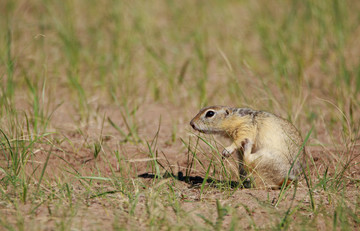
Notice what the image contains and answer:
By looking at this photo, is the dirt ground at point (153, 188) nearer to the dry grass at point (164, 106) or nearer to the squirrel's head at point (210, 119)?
the dry grass at point (164, 106)

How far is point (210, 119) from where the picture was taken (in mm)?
3783

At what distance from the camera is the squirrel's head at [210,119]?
3783 mm

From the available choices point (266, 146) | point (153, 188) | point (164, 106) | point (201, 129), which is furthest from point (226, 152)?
point (164, 106)

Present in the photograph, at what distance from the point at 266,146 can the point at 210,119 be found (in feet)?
1.66

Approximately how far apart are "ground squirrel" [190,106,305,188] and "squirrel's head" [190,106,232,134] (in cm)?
4

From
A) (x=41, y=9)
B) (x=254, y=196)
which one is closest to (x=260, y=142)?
(x=254, y=196)

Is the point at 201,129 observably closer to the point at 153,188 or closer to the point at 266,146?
the point at 266,146

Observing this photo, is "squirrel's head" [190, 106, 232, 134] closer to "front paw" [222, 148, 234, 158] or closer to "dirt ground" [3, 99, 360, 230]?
"dirt ground" [3, 99, 360, 230]

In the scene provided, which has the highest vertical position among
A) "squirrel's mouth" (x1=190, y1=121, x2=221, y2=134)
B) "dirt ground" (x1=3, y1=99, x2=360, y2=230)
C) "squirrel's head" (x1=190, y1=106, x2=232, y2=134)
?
"squirrel's head" (x1=190, y1=106, x2=232, y2=134)

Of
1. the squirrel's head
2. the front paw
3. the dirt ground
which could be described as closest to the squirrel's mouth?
the squirrel's head

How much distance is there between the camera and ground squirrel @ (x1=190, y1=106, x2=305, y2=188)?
343cm

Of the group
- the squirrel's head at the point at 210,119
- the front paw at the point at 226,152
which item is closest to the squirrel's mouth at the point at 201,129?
the squirrel's head at the point at 210,119

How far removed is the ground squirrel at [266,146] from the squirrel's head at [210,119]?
0.04 metres

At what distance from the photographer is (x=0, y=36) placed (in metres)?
6.38
